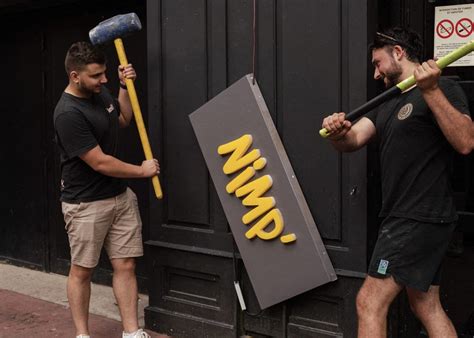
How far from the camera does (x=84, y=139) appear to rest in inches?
153

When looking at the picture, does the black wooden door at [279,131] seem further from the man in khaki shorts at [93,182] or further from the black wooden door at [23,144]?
the black wooden door at [23,144]

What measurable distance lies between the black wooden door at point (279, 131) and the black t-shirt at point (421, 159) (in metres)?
0.50

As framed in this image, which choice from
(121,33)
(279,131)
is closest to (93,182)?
(121,33)

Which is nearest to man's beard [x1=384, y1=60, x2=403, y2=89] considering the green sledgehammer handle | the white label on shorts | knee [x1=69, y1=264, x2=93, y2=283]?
the green sledgehammer handle

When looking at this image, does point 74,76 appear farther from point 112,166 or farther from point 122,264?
point 122,264

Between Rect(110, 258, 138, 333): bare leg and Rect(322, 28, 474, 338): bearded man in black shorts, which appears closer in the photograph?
Rect(322, 28, 474, 338): bearded man in black shorts

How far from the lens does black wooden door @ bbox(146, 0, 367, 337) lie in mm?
3625

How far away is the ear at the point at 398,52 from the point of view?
3094 millimetres

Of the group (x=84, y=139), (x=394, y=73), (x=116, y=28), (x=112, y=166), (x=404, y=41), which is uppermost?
(x=116, y=28)

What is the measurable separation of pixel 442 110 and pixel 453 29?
99cm

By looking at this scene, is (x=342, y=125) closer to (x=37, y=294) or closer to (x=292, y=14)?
(x=292, y=14)

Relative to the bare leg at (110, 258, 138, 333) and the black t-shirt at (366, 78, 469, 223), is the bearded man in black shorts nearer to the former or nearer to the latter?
the black t-shirt at (366, 78, 469, 223)

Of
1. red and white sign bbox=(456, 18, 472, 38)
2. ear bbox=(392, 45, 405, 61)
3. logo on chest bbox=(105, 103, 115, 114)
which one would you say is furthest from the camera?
logo on chest bbox=(105, 103, 115, 114)

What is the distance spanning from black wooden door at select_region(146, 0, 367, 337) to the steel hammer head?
31 cm
